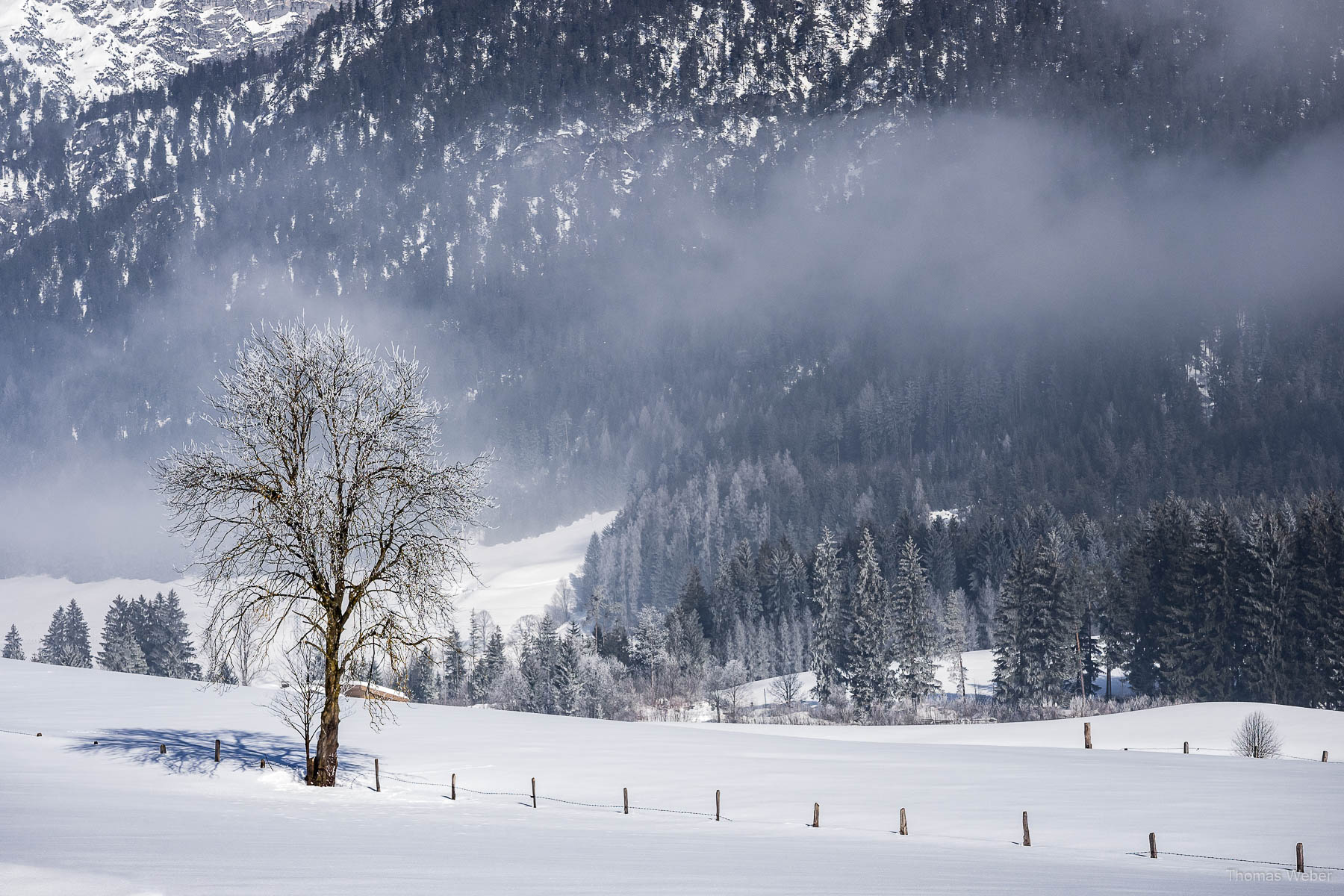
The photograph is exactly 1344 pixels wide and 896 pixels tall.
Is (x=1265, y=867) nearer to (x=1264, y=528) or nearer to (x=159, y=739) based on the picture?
(x=159, y=739)

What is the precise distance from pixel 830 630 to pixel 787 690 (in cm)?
921

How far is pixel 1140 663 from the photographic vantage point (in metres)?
96.8

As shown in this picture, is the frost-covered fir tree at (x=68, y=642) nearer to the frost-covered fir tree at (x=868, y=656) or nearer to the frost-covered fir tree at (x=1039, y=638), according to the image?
the frost-covered fir tree at (x=868, y=656)

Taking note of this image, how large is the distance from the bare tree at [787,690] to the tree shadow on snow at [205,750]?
257 ft

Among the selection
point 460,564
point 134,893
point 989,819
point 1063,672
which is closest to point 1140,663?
point 1063,672

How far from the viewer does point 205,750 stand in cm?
3794

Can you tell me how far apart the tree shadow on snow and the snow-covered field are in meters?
0.20

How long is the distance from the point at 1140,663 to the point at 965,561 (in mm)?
65958

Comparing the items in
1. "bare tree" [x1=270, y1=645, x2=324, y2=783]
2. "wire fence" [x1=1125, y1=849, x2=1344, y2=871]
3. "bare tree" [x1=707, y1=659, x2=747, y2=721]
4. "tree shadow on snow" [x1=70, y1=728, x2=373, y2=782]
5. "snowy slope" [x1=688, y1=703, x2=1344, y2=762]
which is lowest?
"bare tree" [x1=707, y1=659, x2=747, y2=721]

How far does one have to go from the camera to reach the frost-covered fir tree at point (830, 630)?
373ft

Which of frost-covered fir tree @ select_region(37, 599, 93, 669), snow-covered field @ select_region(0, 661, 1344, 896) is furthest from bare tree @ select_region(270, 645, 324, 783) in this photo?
frost-covered fir tree @ select_region(37, 599, 93, 669)

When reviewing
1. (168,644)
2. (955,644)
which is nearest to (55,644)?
(168,644)

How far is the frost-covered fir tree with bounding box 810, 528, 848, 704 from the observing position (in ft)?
373

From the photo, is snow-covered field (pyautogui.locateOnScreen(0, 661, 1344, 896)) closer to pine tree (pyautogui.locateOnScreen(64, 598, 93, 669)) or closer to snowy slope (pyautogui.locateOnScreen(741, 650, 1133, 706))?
snowy slope (pyautogui.locateOnScreen(741, 650, 1133, 706))
